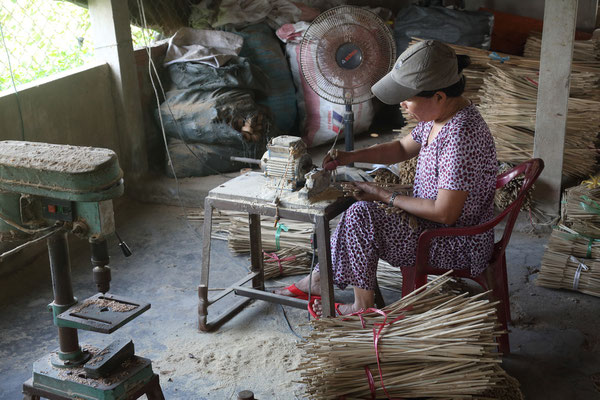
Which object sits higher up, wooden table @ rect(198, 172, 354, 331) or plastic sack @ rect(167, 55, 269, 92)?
plastic sack @ rect(167, 55, 269, 92)

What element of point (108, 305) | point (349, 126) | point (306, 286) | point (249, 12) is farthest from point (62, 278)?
point (249, 12)

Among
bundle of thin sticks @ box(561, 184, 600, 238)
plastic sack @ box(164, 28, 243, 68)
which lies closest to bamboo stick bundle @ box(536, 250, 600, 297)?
bundle of thin sticks @ box(561, 184, 600, 238)

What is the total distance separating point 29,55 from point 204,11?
1.78m

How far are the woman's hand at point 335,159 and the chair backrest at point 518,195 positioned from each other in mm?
817

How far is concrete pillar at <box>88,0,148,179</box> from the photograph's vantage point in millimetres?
5227

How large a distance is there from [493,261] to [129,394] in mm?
1845

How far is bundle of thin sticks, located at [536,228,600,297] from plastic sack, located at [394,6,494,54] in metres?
2.26

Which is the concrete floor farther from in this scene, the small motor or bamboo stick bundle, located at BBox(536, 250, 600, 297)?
the small motor

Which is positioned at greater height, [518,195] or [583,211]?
[518,195]

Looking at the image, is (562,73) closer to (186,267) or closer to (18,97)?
(186,267)

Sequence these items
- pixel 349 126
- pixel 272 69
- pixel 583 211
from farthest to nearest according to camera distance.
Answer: pixel 272 69 < pixel 349 126 < pixel 583 211

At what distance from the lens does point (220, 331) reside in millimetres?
3684

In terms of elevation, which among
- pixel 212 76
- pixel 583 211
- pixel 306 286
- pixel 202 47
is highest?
pixel 202 47

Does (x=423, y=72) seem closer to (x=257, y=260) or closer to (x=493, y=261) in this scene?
(x=493, y=261)
